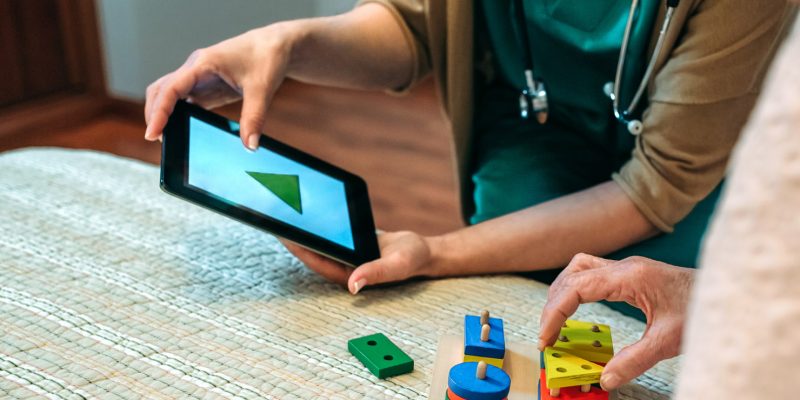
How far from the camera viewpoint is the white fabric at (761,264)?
0.26 metres

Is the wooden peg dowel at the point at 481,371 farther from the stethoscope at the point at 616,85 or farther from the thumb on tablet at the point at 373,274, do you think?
the stethoscope at the point at 616,85

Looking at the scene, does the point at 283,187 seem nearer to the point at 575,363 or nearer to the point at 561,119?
the point at 575,363

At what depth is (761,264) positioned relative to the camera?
0.26 metres

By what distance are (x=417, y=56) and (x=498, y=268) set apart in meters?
0.33

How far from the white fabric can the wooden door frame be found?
2.10 meters

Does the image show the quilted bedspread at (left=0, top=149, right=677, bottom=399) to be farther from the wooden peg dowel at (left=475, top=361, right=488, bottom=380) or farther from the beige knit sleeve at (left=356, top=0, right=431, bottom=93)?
the beige knit sleeve at (left=356, top=0, right=431, bottom=93)

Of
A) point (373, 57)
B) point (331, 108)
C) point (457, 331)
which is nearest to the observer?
point (457, 331)

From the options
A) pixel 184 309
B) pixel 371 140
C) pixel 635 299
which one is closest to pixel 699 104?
pixel 635 299

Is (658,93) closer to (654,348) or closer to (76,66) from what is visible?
(654,348)

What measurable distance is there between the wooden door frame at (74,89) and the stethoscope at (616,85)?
152 cm

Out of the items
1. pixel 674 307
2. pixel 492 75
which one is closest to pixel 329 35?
pixel 492 75

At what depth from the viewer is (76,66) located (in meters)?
2.26

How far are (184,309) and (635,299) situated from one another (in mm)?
394

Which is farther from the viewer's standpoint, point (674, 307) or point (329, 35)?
point (329, 35)
